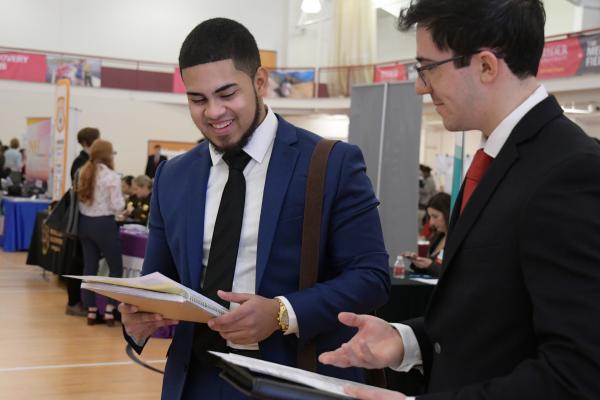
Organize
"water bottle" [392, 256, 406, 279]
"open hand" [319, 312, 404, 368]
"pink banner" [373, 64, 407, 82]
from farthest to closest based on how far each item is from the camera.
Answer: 1. "pink banner" [373, 64, 407, 82]
2. "water bottle" [392, 256, 406, 279]
3. "open hand" [319, 312, 404, 368]

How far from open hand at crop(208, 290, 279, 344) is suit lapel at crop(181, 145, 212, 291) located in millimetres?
201

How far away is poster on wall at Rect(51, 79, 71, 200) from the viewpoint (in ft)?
28.5

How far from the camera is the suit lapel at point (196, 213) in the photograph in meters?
1.71

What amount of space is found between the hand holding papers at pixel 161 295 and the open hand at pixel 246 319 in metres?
0.03

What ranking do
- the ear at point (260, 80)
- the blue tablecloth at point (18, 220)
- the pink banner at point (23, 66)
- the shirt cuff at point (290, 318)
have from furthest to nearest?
the pink banner at point (23, 66)
the blue tablecloth at point (18, 220)
the ear at point (260, 80)
the shirt cuff at point (290, 318)

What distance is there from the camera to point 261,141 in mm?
1786

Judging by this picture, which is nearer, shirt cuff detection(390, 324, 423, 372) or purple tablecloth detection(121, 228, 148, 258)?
shirt cuff detection(390, 324, 423, 372)

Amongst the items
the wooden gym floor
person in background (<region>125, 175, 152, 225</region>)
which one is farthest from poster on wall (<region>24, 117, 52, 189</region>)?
the wooden gym floor

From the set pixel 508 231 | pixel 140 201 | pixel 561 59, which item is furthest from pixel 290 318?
pixel 561 59

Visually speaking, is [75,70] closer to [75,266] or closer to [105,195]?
[75,266]

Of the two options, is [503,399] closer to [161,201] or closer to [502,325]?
[502,325]

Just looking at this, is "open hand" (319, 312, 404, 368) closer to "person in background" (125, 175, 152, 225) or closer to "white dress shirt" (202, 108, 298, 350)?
"white dress shirt" (202, 108, 298, 350)

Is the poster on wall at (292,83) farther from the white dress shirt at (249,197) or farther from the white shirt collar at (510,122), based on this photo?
the white shirt collar at (510,122)

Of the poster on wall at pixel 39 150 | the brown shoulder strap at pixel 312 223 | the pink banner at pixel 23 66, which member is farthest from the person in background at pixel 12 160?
the brown shoulder strap at pixel 312 223
